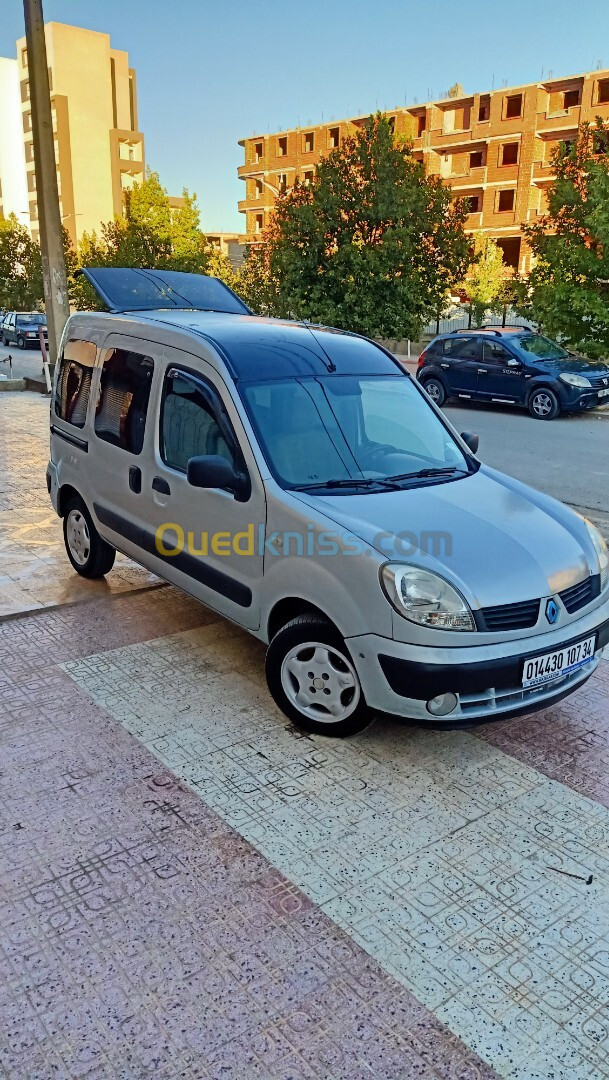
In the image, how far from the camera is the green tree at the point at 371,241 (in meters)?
17.1

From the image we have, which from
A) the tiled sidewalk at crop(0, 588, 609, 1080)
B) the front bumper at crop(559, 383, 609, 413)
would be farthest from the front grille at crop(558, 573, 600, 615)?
the front bumper at crop(559, 383, 609, 413)

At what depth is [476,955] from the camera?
258cm

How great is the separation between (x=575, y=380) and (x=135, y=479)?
11.5 meters

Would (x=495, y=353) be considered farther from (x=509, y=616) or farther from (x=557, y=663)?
(x=509, y=616)

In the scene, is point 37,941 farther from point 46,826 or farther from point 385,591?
point 385,591

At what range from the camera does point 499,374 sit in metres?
15.2

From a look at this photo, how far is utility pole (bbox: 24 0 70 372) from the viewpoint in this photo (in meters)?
10.5

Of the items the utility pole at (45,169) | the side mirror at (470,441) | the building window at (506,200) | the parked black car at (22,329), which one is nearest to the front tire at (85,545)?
the side mirror at (470,441)

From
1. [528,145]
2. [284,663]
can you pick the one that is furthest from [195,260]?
[284,663]

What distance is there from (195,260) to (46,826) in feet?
93.7

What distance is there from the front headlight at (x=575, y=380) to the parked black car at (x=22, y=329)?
23853 mm

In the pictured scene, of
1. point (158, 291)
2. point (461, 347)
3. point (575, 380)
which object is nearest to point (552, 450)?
point (575, 380)

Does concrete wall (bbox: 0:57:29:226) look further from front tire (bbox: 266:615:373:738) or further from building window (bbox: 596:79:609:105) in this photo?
front tire (bbox: 266:615:373:738)

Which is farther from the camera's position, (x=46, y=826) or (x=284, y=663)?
(x=284, y=663)
